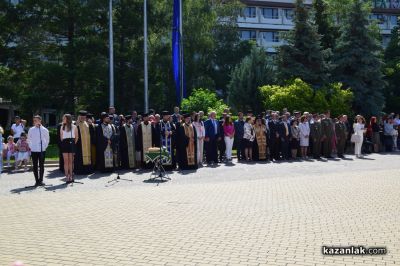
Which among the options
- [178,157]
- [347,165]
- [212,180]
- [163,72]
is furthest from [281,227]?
[163,72]

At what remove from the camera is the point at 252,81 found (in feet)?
127

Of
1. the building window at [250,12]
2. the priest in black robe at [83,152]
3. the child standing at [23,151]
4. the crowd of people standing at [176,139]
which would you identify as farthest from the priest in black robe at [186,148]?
the building window at [250,12]

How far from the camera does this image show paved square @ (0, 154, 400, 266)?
6500 millimetres

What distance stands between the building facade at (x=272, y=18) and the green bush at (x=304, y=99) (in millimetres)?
41079

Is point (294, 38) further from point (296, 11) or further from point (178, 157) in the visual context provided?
point (178, 157)

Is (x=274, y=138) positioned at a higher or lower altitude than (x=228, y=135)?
lower

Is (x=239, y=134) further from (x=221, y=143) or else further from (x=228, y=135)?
(x=221, y=143)

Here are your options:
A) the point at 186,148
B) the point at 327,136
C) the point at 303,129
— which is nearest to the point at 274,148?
the point at 303,129

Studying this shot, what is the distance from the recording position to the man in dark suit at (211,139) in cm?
1938

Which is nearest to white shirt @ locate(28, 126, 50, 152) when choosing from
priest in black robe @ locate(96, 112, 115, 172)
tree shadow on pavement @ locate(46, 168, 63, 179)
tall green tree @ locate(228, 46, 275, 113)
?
tree shadow on pavement @ locate(46, 168, 63, 179)

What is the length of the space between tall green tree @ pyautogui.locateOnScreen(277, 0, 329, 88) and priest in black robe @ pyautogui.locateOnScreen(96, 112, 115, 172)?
21496 millimetres

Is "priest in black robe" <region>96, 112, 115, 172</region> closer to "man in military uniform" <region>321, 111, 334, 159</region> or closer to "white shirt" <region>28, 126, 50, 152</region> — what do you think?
"white shirt" <region>28, 126, 50, 152</region>

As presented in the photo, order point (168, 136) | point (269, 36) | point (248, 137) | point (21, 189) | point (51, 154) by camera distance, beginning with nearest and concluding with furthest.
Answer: point (21, 189)
point (168, 136)
point (248, 137)
point (51, 154)
point (269, 36)

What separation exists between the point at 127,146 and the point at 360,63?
84.3 feet
